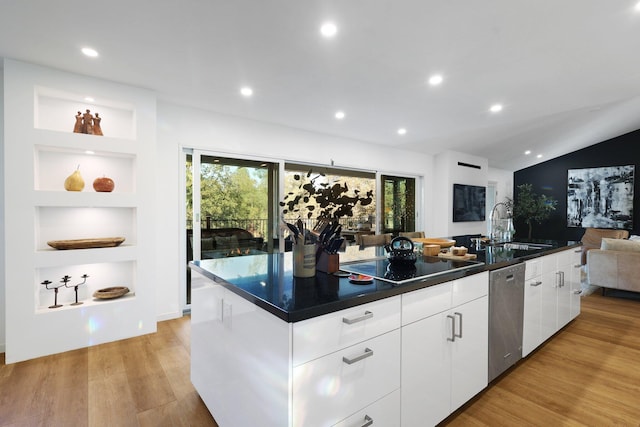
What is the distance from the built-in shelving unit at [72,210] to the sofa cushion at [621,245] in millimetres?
5942

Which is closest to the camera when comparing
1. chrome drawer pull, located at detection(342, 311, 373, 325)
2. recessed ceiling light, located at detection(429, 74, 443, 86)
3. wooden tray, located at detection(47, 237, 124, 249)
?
chrome drawer pull, located at detection(342, 311, 373, 325)

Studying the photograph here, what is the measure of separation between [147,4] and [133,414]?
248 cm

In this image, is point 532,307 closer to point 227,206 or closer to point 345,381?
point 345,381

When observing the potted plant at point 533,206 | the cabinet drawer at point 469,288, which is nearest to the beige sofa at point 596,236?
the potted plant at point 533,206

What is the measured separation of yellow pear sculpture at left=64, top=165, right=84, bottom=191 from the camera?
Answer: 2.76 meters

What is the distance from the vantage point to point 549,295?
2.66 meters

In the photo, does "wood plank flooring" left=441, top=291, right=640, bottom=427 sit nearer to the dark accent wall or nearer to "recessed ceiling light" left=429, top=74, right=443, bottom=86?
"recessed ceiling light" left=429, top=74, right=443, bottom=86

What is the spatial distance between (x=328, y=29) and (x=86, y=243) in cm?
277

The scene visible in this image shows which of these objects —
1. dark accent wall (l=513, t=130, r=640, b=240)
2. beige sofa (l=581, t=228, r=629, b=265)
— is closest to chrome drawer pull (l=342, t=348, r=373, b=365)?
beige sofa (l=581, t=228, r=629, b=265)

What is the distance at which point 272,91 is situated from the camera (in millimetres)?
3256

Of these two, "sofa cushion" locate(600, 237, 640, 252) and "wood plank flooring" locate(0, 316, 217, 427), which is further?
"sofa cushion" locate(600, 237, 640, 252)

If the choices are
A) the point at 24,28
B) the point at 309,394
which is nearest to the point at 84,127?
the point at 24,28

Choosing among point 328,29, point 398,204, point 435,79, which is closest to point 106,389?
point 328,29

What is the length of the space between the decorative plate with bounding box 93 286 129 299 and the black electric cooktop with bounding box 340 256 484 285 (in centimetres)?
241
